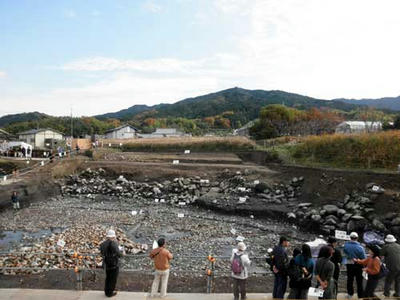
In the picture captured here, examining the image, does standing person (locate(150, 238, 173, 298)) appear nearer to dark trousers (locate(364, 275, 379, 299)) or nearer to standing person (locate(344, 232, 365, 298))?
standing person (locate(344, 232, 365, 298))

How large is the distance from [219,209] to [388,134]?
13799 mm

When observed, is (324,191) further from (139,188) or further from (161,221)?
(139,188)

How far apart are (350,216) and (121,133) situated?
2255 inches

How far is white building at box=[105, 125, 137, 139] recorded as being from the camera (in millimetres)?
68269

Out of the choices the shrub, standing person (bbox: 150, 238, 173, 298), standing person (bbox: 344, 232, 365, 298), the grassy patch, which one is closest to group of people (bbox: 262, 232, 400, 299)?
standing person (bbox: 344, 232, 365, 298)

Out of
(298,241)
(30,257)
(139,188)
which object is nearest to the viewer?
(30,257)

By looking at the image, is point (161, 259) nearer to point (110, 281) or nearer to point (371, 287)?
point (110, 281)

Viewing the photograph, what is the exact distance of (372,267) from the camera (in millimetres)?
7414

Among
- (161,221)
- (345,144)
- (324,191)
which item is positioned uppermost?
(345,144)

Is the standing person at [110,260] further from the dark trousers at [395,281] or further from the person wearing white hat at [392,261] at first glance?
the dark trousers at [395,281]

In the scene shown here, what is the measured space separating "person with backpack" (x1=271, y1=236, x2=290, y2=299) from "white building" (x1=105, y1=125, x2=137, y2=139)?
62178mm

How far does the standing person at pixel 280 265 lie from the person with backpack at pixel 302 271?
0.68 feet

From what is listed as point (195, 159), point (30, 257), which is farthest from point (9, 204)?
point (195, 159)

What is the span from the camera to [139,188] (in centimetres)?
2988
